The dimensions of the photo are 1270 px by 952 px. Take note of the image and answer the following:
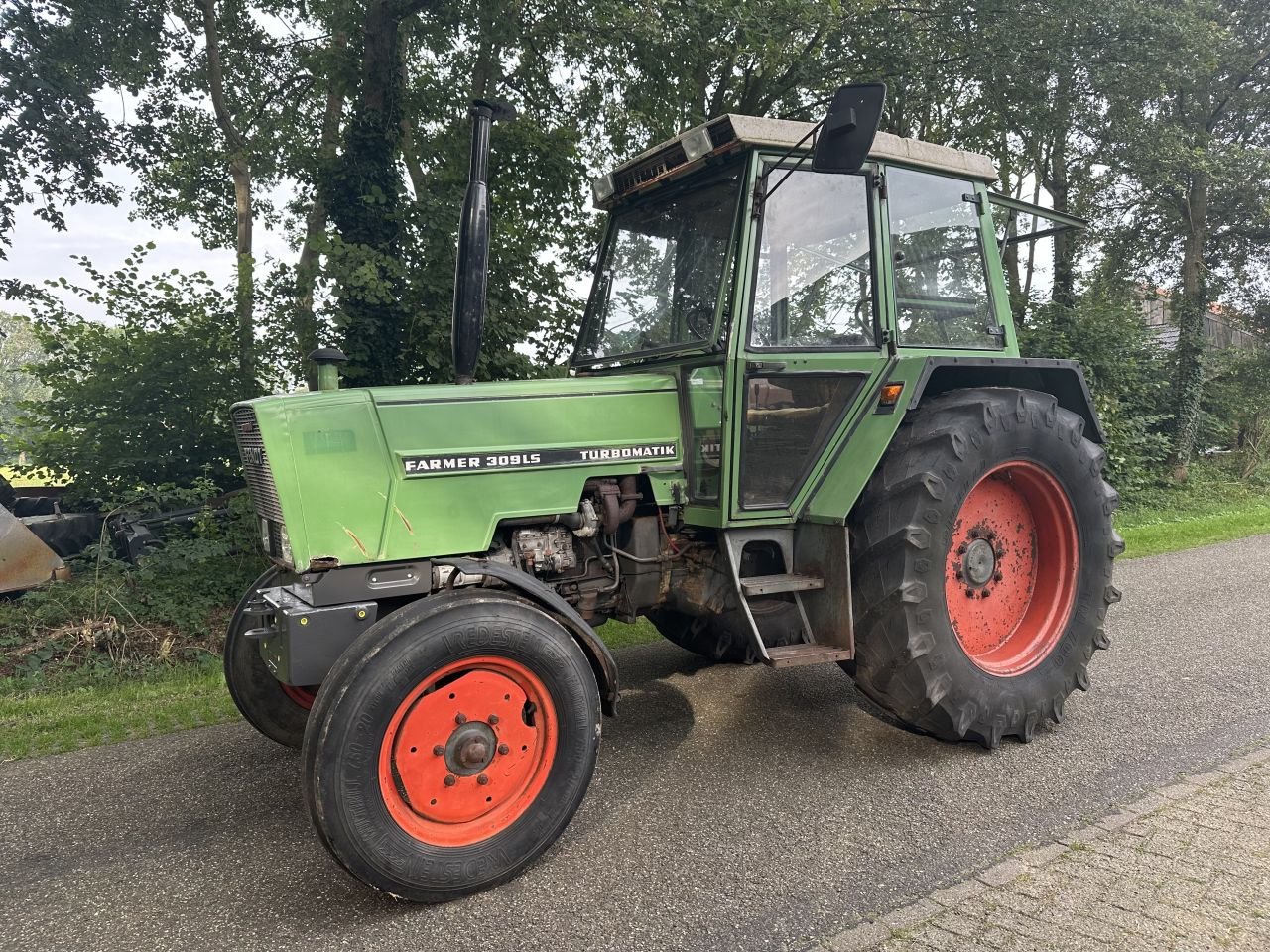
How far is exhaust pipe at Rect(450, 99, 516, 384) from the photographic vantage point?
2951 mm

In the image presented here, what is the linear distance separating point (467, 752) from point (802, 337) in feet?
6.76

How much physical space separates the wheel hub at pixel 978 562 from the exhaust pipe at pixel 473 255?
7.50 ft

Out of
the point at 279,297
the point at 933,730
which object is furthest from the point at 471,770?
the point at 279,297

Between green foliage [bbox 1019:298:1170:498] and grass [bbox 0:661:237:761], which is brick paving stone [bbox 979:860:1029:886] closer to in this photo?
grass [bbox 0:661:237:761]

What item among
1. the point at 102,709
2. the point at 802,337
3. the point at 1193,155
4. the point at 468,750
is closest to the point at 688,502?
the point at 802,337

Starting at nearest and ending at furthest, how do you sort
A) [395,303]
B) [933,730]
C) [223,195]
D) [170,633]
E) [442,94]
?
[933,730] → [170,633] → [395,303] → [442,94] → [223,195]

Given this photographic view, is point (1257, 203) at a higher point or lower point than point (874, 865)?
A: higher

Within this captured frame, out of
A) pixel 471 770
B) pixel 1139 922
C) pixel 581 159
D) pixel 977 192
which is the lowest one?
pixel 1139 922

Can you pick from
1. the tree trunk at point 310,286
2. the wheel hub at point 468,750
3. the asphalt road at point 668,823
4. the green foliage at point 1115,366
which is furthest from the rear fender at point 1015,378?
the green foliage at point 1115,366

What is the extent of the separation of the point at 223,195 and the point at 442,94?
3.19 metres

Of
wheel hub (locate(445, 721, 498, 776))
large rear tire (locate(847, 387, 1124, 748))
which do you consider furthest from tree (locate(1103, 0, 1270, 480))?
wheel hub (locate(445, 721, 498, 776))

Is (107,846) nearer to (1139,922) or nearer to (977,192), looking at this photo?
(1139,922)

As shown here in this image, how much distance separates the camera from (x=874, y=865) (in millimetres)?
2576

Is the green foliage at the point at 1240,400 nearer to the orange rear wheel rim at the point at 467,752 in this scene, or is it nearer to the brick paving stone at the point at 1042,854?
the brick paving stone at the point at 1042,854
